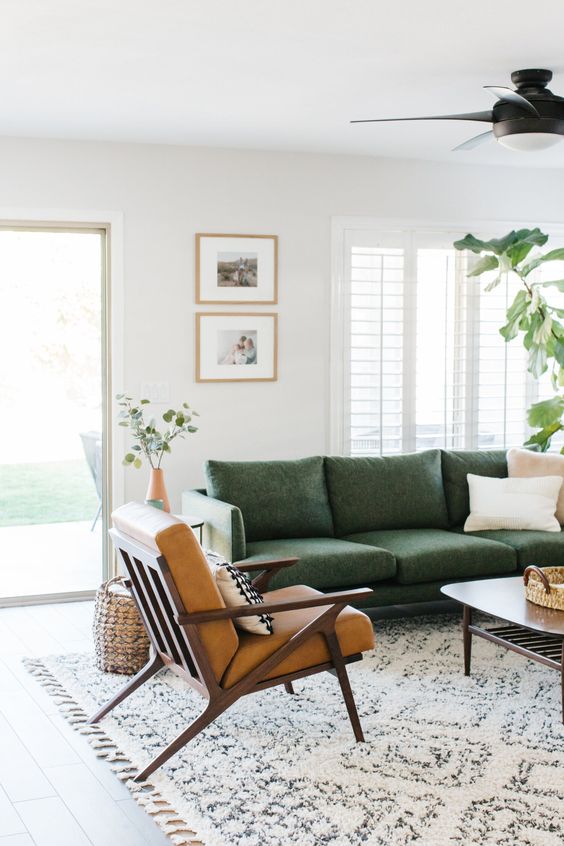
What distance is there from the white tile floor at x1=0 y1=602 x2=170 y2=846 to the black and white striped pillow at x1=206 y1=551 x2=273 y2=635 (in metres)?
0.69

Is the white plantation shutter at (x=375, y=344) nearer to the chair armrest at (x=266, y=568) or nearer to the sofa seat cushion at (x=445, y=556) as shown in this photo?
the sofa seat cushion at (x=445, y=556)

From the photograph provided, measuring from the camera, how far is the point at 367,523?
5.64m

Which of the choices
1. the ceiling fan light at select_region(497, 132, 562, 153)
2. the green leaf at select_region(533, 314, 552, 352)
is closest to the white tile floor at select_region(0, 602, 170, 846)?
the ceiling fan light at select_region(497, 132, 562, 153)

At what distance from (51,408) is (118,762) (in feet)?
9.05

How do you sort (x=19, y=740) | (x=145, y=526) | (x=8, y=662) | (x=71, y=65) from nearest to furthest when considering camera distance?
(x=145, y=526)
(x=19, y=740)
(x=71, y=65)
(x=8, y=662)

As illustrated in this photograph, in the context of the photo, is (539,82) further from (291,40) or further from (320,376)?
(320,376)

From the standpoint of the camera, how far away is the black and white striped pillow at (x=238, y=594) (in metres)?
3.53

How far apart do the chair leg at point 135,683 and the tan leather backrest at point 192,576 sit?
1.57ft

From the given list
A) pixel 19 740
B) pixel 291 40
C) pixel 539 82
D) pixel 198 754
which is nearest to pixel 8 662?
pixel 19 740

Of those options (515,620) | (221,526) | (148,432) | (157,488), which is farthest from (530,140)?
(157,488)

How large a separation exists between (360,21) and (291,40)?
13.4 inches

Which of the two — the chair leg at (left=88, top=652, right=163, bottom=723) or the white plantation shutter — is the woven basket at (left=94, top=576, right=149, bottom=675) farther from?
the white plantation shutter

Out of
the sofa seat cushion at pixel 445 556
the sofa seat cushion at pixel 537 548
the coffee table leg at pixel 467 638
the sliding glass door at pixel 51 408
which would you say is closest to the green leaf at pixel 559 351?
the sofa seat cushion at pixel 537 548

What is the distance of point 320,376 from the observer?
20.5ft
